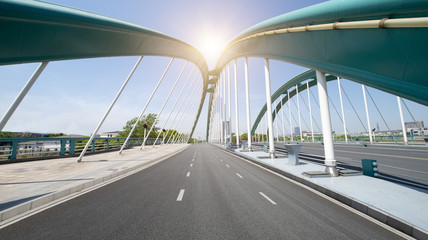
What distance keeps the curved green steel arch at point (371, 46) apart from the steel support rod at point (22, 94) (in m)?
13.0

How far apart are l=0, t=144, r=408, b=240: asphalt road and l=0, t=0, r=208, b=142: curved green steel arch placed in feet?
23.7

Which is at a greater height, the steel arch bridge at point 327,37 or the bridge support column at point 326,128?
the steel arch bridge at point 327,37

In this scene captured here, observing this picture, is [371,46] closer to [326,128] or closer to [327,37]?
[327,37]

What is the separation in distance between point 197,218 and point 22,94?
10580 mm

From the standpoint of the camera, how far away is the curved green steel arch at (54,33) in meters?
6.91

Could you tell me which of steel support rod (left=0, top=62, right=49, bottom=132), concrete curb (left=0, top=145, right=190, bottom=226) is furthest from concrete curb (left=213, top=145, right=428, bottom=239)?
steel support rod (left=0, top=62, right=49, bottom=132)

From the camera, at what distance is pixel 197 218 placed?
3.98 meters

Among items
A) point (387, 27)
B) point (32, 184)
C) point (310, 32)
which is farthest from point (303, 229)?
point (32, 184)

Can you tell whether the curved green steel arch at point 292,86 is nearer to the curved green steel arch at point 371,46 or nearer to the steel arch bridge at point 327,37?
the steel arch bridge at point 327,37

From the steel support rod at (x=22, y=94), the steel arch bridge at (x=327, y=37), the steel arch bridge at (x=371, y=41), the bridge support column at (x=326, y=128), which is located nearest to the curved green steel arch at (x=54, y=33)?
the steel arch bridge at (x=327, y=37)

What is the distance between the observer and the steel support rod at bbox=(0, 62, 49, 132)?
791cm

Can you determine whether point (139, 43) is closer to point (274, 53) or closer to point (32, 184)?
point (274, 53)

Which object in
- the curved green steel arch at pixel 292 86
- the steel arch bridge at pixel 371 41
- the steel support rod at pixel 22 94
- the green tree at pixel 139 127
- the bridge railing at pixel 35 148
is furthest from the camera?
the green tree at pixel 139 127

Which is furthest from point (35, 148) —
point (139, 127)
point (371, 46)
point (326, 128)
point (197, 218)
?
point (139, 127)
